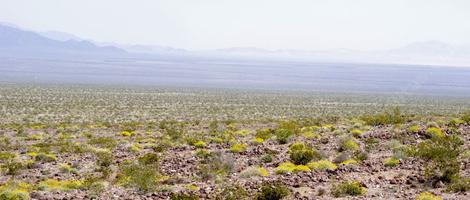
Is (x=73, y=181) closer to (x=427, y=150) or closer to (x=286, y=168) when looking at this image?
(x=286, y=168)

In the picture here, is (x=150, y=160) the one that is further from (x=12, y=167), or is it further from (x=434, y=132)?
(x=434, y=132)

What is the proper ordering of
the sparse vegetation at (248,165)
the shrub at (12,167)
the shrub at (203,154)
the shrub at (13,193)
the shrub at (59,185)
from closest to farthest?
the shrub at (13,193), the sparse vegetation at (248,165), the shrub at (59,185), the shrub at (12,167), the shrub at (203,154)

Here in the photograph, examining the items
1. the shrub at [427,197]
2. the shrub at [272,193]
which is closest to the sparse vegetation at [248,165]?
the shrub at [272,193]

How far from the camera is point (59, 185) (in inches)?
501

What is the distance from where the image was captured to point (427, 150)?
1488cm

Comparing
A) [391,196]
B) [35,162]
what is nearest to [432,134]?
[391,196]

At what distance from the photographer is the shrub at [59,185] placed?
1228 cm

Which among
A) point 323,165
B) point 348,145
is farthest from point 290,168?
point 348,145

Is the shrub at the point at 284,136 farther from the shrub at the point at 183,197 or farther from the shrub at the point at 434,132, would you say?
the shrub at the point at 183,197

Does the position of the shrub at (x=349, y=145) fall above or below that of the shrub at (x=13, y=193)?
above

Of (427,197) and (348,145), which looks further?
(348,145)

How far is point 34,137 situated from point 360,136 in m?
15.2

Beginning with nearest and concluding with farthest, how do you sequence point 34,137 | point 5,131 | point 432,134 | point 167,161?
1. point 167,161
2. point 432,134
3. point 34,137
4. point 5,131

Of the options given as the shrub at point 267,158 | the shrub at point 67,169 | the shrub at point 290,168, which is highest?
the shrub at point 290,168
